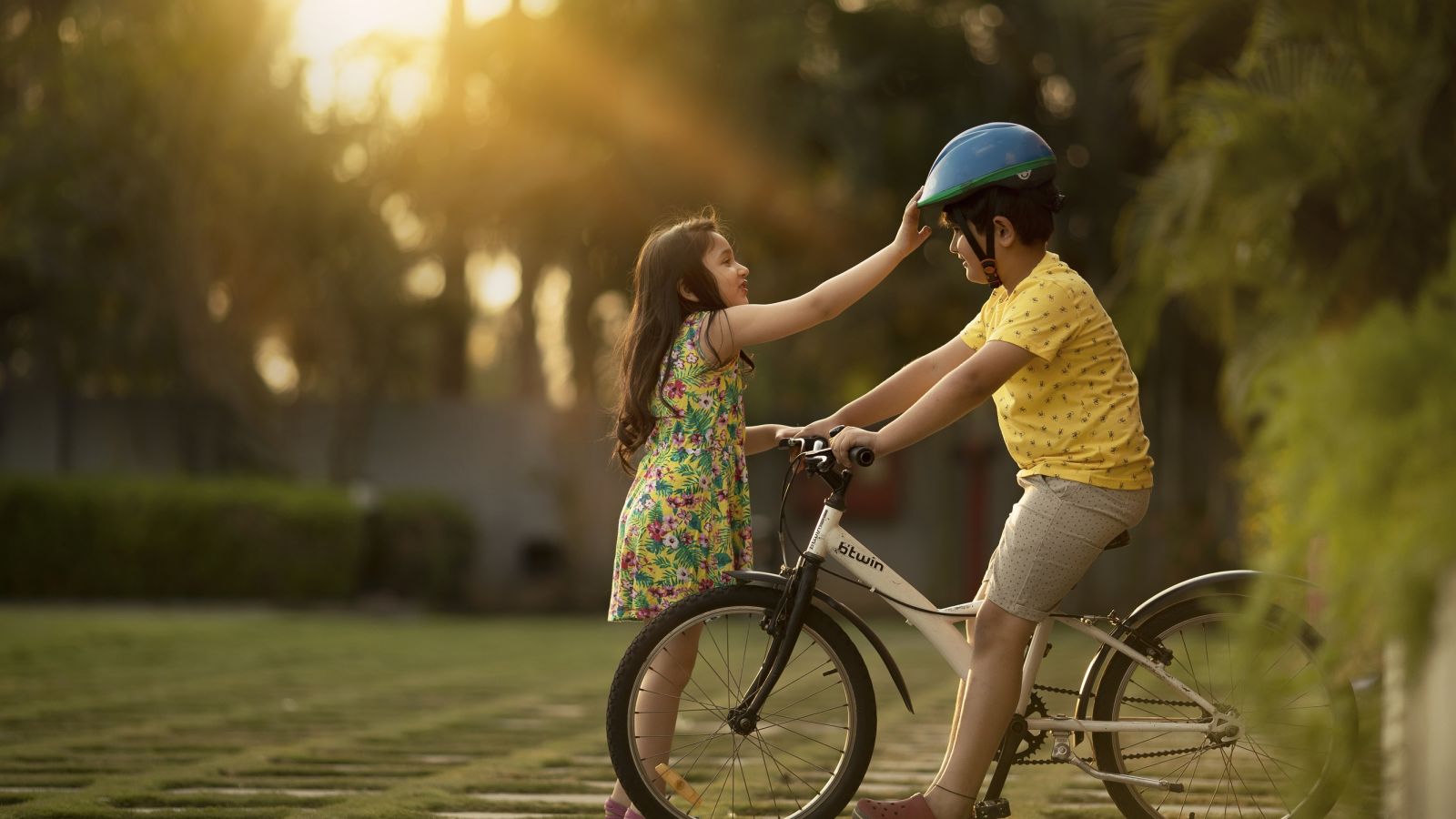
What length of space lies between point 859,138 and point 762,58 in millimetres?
1153

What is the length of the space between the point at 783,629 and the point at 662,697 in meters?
0.33

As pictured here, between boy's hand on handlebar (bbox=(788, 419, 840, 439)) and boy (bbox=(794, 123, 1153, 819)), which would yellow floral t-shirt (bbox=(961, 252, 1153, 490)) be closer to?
boy (bbox=(794, 123, 1153, 819))

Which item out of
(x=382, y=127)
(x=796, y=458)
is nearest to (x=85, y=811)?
(x=796, y=458)

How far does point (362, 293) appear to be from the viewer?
22359 millimetres

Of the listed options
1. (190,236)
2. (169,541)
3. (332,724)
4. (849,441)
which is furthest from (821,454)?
(190,236)

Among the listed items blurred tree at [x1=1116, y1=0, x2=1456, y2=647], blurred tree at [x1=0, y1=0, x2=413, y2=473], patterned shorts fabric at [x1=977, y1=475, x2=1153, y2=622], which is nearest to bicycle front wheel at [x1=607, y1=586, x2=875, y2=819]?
patterned shorts fabric at [x1=977, y1=475, x2=1153, y2=622]

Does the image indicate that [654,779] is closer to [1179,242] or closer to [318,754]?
[318,754]

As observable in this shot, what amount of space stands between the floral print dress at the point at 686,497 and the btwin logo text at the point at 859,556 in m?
0.31

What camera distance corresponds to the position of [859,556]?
3.92 meters

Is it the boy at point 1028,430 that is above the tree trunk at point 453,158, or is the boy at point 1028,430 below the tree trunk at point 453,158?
below

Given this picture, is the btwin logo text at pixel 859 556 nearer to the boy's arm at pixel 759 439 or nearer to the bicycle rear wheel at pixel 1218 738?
the boy's arm at pixel 759 439

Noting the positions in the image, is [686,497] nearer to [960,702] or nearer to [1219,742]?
[960,702]

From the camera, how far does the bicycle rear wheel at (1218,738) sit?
3529 mm

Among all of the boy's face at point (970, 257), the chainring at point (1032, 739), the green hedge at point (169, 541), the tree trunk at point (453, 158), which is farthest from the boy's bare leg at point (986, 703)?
the tree trunk at point (453, 158)
